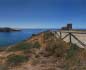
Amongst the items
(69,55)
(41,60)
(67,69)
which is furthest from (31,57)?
(67,69)

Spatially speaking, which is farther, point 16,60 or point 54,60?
point 16,60

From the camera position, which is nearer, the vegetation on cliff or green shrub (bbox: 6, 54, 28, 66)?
the vegetation on cliff

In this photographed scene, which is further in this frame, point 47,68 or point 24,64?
point 24,64

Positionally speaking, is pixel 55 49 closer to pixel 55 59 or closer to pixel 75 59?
pixel 55 59

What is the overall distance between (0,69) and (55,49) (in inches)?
201

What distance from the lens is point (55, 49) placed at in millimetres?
15883

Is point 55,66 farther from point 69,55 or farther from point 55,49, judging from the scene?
point 55,49

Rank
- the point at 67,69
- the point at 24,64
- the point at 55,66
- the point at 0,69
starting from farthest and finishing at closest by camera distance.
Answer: the point at 24,64
the point at 55,66
the point at 0,69
the point at 67,69

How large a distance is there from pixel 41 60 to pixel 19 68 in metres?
2.07

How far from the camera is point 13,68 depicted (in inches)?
499

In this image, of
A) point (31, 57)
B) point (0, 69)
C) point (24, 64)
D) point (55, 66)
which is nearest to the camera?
point (0, 69)

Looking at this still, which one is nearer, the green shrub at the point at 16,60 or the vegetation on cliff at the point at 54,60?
the vegetation on cliff at the point at 54,60

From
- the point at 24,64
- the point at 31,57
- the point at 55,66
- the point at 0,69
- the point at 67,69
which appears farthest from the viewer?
the point at 31,57

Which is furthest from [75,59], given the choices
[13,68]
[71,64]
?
[13,68]
